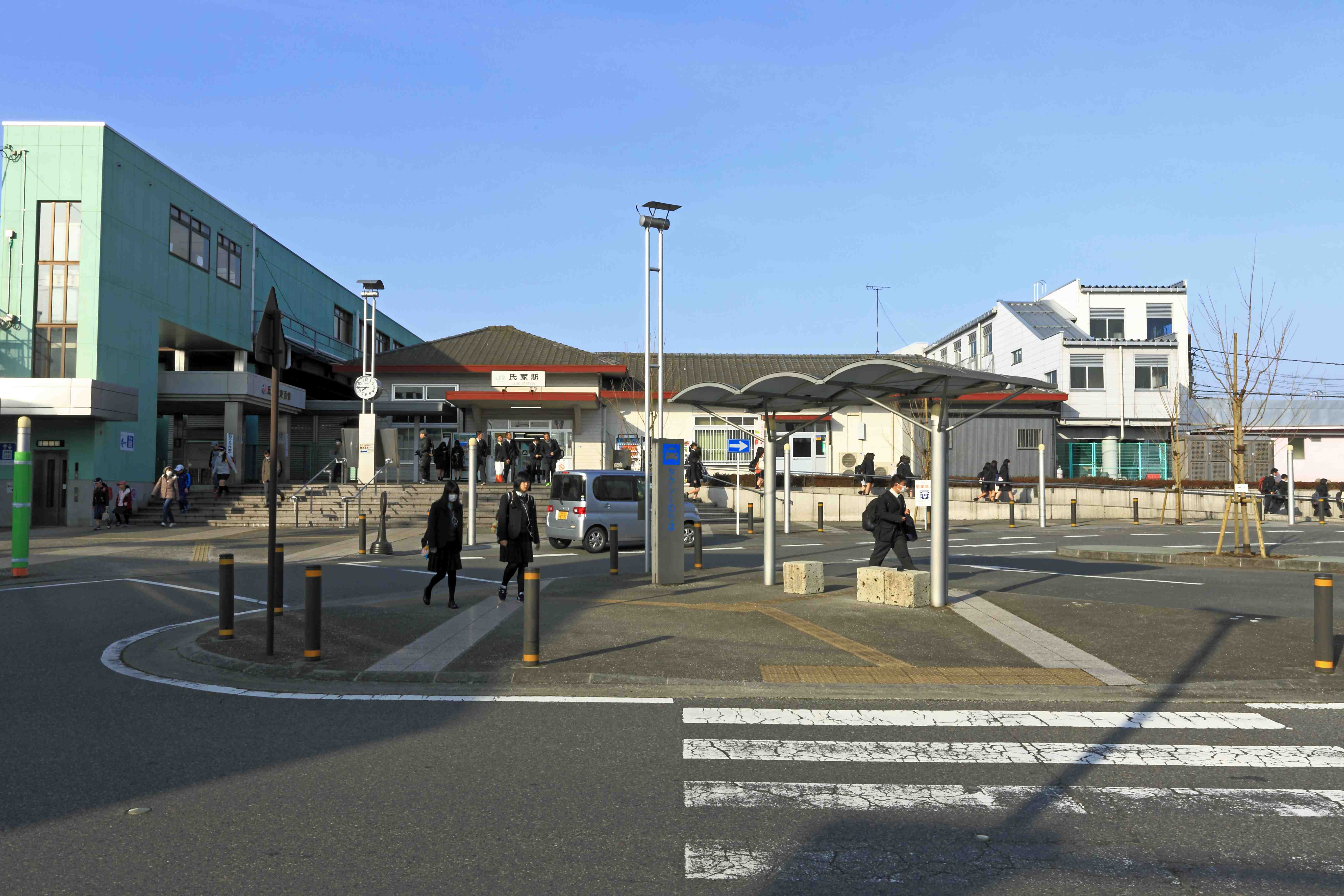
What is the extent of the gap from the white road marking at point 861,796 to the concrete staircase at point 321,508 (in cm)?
2377

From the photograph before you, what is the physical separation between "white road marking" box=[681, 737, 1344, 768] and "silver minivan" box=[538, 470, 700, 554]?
49.2 ft

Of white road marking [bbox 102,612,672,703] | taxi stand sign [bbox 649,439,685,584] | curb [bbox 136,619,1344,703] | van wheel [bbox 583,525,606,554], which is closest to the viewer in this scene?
white road marking [bbox 102,612,672,703]

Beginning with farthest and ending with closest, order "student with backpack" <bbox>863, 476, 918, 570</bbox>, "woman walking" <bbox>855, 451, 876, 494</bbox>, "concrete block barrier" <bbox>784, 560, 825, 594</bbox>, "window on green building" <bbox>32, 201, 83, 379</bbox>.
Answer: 1. "woman walking" <bbox>855, 451, 876, 494</bbox>
2. "window on green building" <bbox>32, 201, 83, 379</bbox>
3. "student with backpack" <bbox>863, 476, 918, 570</bbox>
4. "concrete block barrier" <bbox>784, 560, 825, 594</bbox>

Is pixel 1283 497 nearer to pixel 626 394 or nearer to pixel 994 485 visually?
pixel 994 485

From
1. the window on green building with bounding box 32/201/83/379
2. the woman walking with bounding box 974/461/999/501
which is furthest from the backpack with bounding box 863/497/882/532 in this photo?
the window on green building with bounding box 32/201/83/379

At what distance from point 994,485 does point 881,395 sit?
2295 cm

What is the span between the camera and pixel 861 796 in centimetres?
504

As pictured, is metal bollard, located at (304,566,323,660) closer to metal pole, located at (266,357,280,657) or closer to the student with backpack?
metal pole, located at (266,357,280,657)

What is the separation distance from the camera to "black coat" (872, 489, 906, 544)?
46.4 feet

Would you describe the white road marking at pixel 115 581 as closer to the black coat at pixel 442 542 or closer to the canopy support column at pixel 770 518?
the black coat at pixel 442 542

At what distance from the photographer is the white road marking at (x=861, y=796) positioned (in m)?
4.88

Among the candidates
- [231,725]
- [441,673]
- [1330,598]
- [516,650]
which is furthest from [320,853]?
[1330,598]

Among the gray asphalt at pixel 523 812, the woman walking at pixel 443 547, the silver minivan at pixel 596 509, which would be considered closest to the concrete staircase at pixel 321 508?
the silver minivan at pixel 596 509

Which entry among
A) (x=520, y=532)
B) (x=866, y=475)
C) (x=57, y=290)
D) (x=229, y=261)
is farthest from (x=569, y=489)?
(x=229, y=261)
